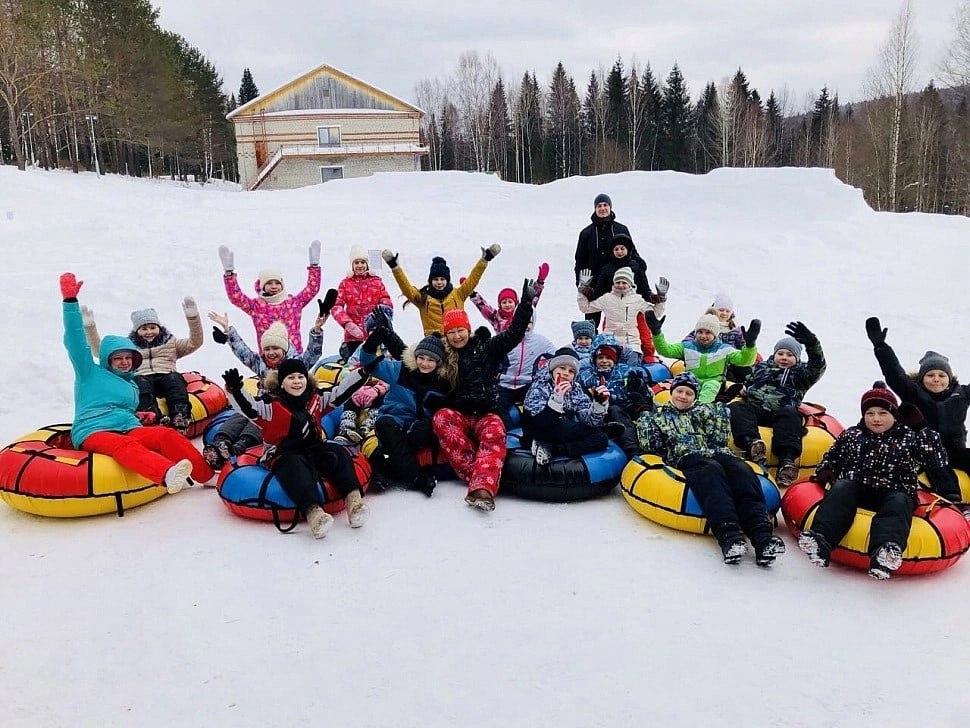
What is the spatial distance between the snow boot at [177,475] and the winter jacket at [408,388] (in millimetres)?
1388

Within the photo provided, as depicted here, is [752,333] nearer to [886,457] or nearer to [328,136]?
[886,457]

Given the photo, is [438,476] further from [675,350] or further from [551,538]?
[675,350]

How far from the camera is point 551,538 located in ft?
13.5

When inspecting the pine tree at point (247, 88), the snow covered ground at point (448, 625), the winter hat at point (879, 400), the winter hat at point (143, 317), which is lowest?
the snow covered ground at point (448, 625)

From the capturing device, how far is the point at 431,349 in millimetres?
4812

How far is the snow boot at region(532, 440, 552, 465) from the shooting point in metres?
4.64

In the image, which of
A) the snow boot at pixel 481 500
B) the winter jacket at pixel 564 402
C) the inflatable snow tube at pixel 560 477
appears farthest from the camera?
the winter jacket at pixel 564 402

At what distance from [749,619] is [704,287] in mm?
9261

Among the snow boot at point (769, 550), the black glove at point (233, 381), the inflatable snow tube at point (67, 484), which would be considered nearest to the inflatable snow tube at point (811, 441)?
the snow boot at point (769, 550)

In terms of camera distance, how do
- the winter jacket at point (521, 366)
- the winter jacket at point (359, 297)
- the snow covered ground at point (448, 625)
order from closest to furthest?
1. the snow covered ground at point (448, 625)
2. the winter jacket at point (521, 366)
3. the winter jacket at point (359, 297)

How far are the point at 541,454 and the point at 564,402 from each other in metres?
0.41

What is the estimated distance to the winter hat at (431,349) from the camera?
15.8ft

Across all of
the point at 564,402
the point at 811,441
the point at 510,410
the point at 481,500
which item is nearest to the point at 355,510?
the point at 481,500

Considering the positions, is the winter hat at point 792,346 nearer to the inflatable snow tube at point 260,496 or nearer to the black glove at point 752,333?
the black glove at point 752,333
